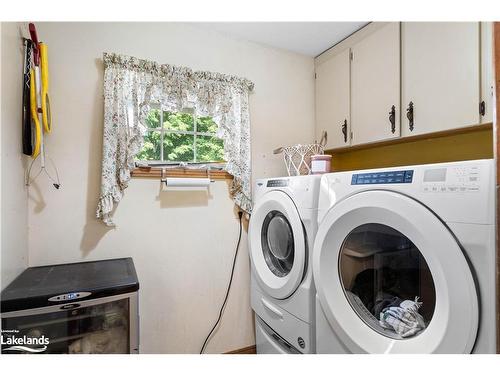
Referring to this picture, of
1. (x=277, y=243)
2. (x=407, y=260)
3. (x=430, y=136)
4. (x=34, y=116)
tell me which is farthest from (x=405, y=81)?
(x=34, y=116)

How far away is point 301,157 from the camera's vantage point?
1.70 metres

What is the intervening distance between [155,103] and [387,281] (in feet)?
5.12

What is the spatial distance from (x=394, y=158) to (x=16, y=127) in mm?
2103

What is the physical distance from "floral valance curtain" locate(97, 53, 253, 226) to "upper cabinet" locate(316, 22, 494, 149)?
0.67 metres

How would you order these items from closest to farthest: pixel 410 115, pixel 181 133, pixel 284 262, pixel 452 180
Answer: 1. pixel 452 180
2. pixel 410 115
3. pixel 284 262
4. pixel 181 133

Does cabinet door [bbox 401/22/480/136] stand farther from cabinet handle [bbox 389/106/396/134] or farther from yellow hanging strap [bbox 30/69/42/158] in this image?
yellow hanging strap [bbox 30/69/42/158]

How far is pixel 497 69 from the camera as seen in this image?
1.59 ft

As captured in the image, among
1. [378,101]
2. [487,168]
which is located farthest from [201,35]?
[487,168]

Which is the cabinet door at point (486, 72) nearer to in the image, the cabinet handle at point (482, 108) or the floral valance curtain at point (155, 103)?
the cabinet handle at point (482, 108)

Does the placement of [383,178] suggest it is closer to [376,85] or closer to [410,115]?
[410,115]

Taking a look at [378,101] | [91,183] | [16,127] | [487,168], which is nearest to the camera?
[487,168]

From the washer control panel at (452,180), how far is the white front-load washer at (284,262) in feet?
1.56

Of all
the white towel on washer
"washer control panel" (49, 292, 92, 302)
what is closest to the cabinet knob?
the white towel on washer
